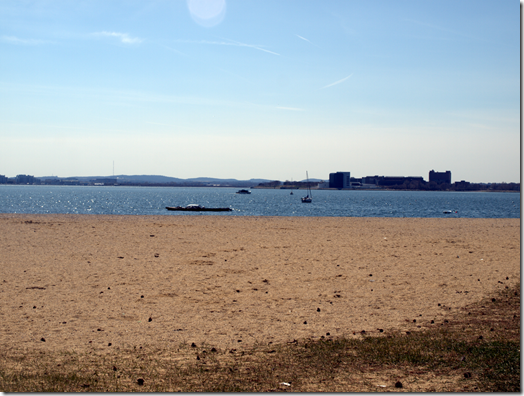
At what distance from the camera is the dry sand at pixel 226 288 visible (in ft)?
29.8

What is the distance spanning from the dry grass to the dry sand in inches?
25.7

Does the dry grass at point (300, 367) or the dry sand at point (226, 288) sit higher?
the dry grass at point (300, 367)

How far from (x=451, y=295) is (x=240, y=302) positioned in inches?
206

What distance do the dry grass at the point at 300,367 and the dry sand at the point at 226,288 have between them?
65 centimetres

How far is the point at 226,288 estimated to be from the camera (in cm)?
1303

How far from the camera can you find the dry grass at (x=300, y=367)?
6.13 m

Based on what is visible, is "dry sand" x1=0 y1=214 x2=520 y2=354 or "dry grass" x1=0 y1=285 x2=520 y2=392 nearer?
"dry grass" x1=0 y1=285 x2=520 y2=392

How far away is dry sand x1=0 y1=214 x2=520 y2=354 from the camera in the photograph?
9070 mm

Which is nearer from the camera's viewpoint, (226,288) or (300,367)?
(300,367)

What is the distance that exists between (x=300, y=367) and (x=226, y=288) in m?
6.32

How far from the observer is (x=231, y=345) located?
26.8 feet

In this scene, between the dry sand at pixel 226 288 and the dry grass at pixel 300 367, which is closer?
the dry grass at pixel 300 367

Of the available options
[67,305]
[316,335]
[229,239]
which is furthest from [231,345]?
[229,239]

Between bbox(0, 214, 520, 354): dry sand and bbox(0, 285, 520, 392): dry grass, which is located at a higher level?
bbox(0, 285, 520, 392): dry grass
